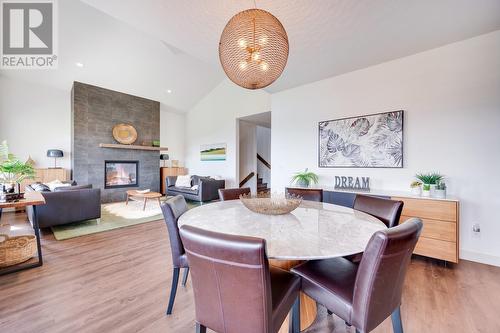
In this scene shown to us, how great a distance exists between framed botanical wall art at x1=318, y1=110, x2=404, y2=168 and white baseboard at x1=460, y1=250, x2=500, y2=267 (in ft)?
4.04

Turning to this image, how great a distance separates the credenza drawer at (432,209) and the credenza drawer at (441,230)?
0.05 m

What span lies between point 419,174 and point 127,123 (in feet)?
23.1

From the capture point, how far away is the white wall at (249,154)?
7316 mm

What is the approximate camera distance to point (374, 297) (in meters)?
0.91

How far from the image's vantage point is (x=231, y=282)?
812 mm

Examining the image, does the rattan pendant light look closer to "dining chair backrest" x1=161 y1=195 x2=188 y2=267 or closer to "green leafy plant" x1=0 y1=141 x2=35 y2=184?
"dining chair backrest" x1=161 y1=195 x2=188 y2=267

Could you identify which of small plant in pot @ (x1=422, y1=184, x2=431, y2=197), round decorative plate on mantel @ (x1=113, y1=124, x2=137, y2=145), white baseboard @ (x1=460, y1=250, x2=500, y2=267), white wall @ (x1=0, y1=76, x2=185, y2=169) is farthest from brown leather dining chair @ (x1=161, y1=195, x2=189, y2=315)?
white wall @ (x1=0, y1=76, x2=185, y2=169)

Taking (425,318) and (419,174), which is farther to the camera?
(419,174)

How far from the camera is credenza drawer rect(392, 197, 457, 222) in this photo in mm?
2256

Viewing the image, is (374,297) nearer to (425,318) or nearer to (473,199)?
(425,318)

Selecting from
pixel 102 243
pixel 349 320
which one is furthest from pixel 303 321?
pixel 102 243

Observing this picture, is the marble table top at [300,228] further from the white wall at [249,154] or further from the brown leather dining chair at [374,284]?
the white wall at [249,154]

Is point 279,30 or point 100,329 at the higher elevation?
point 279,30

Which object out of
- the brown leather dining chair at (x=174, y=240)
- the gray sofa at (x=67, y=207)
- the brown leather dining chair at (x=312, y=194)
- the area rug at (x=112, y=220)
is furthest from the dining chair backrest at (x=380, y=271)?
the gray sofa at (x=67, y=207)
